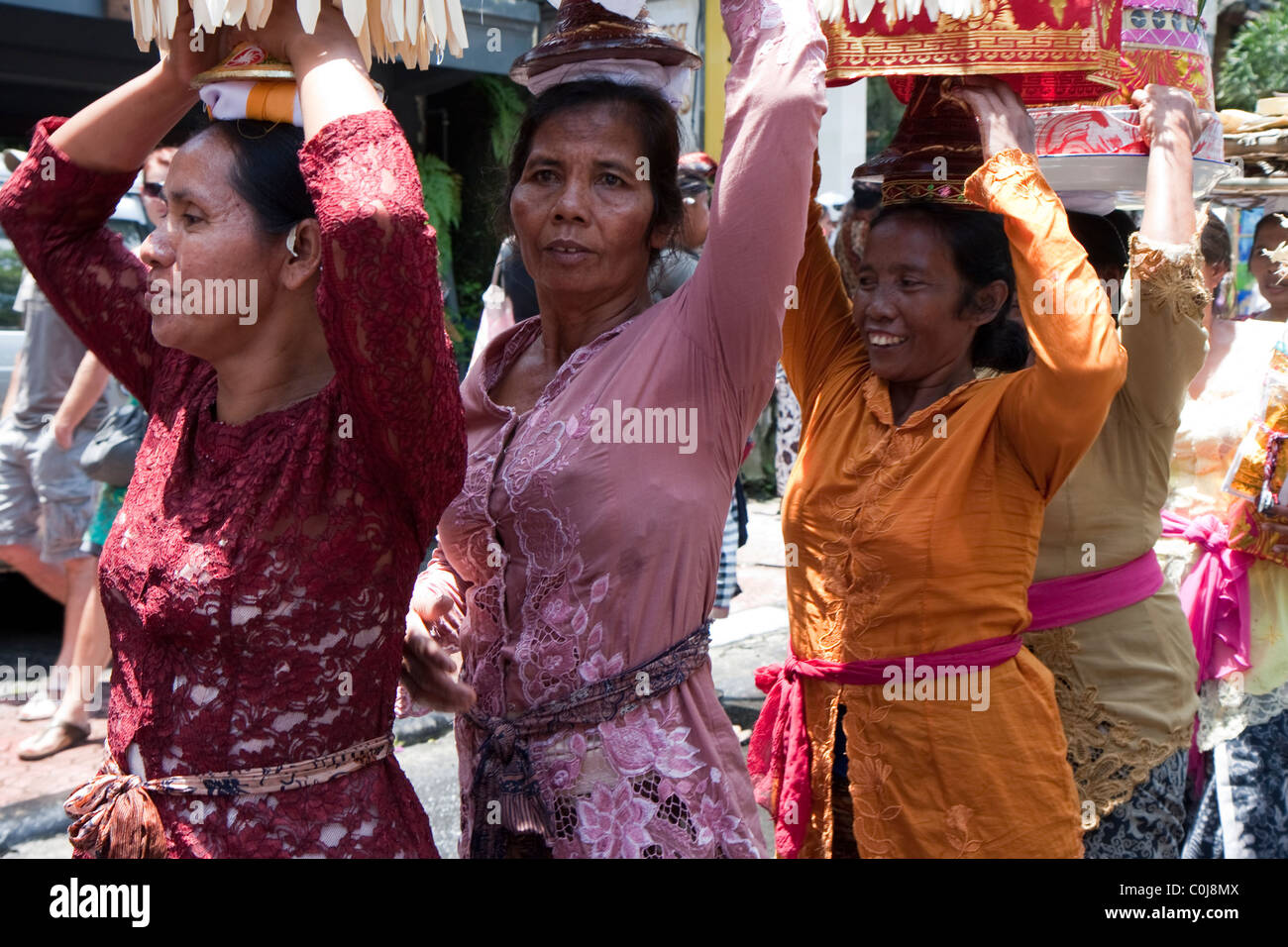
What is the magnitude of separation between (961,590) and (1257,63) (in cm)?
1239

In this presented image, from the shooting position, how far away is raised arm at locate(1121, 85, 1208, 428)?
91.1 inches

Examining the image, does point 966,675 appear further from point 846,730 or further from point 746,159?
A: point 746,159

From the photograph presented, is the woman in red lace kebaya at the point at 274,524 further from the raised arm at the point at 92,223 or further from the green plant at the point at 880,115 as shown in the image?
the green plant at the point at 880,115

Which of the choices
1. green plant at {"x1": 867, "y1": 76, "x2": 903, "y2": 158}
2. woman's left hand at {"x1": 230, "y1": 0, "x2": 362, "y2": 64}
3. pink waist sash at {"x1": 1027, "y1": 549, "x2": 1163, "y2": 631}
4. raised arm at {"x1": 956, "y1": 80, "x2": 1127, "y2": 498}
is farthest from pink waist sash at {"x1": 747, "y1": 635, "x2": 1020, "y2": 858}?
green plant at {"x1": 867, "y1": 76, "x2": 903, "y2": 158}

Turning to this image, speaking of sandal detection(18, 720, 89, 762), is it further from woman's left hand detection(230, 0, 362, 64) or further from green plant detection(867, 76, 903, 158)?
green plant detection(867, 76, 903, 158)

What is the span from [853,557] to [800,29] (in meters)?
1.04

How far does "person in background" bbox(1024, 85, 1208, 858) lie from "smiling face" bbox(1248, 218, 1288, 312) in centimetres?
192

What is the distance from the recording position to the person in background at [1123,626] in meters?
2.52

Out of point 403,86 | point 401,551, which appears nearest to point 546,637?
point 401,551

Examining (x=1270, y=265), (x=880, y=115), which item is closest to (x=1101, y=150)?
(x=1270, y=265)

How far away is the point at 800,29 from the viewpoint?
173 cm

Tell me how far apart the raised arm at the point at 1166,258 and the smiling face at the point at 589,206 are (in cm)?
104

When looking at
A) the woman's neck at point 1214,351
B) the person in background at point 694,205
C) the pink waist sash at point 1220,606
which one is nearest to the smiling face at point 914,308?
the person in background at point 694,205

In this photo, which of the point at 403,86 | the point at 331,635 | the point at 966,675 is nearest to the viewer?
the point at 331,635
